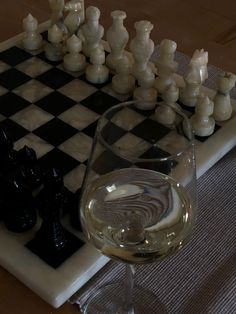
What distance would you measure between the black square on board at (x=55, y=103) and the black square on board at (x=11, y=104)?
0.03m

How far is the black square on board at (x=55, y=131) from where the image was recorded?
949 millimetres

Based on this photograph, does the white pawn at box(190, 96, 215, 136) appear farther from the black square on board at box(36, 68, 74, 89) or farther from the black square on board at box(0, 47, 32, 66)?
the black square on board at box(0, 47, 32, 66)

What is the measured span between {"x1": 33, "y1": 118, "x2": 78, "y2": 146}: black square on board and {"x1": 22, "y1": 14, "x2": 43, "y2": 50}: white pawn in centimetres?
25

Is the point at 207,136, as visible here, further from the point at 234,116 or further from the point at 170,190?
the point at 170,190

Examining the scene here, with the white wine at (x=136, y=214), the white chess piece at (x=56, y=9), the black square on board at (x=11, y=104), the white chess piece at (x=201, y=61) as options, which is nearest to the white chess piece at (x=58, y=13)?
the white chess piece at (x=56, y=9)

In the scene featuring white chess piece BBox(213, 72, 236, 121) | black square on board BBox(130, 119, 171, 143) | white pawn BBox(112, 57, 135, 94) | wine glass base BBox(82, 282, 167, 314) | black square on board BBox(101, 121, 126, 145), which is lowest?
wine glass base BBox(82, 282, 167, 314)

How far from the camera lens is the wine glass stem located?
687mm

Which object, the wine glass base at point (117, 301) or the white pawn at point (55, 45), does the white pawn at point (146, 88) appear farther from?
the wine glass base at point (117, 301)

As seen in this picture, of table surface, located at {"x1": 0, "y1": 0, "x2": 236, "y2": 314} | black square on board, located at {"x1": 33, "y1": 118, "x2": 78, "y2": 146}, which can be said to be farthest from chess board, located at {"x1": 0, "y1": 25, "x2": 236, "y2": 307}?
table surface, located at {"x1": 0, "y1": 0, "x2": 236, "y2": 314}

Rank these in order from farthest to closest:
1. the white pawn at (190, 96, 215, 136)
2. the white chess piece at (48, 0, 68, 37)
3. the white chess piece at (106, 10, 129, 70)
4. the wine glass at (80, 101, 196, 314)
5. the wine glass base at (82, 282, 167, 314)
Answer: the white chess piece at (48, 0, 68, 37), the white chess piece at (106, 10, 129, 70), the white pawn at (190, 96, 215, 136), the wine glass base at (82, 282, 167, 314), the wine glass at (80, 101, 196, 314)

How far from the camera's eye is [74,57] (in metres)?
1.10

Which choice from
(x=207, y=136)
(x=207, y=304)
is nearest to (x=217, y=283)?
(x=207, y=304)

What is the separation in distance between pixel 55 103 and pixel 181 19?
0.50 m

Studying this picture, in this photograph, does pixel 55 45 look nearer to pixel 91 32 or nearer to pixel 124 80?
pixel 91 32
